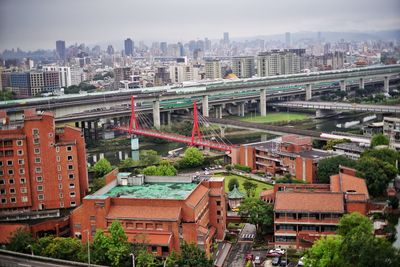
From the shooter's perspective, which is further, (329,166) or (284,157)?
(284,157)

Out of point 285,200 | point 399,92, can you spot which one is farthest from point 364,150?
point 399,92

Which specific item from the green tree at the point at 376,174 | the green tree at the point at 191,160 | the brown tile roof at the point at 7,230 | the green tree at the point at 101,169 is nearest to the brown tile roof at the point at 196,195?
the brown tile roof at the point at 7,230

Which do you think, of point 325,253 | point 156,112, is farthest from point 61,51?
point 325,253

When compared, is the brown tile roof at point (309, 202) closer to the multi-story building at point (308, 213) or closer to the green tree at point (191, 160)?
the multi-story building at point (308, 213)

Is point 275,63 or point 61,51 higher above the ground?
point 61,51

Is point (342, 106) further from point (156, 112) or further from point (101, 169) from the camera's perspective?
point (101, 169)

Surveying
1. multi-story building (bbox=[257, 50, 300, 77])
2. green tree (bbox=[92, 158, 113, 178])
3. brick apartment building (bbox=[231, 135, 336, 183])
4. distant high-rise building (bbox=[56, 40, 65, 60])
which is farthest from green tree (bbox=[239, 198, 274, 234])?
distant high-rise building (bbox=[56, 40, 65, 60])

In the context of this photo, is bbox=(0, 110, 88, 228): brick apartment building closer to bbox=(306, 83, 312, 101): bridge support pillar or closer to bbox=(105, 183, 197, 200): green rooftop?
bbox=(105, 183, 197, 200): green rooftop
